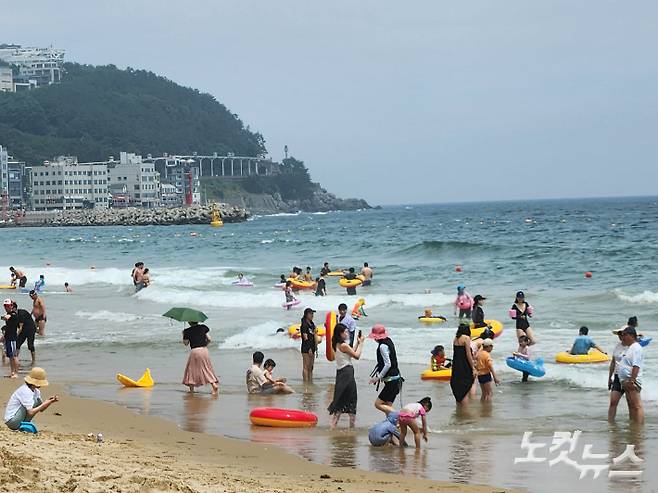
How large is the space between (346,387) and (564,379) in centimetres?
473

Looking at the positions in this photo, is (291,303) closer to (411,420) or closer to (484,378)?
(484,378)

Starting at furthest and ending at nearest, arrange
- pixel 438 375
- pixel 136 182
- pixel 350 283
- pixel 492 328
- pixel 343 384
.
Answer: pixel 136 182 → pixel 350 283 → pixel 492 328 → pixel 438 375 → pixel 343 384

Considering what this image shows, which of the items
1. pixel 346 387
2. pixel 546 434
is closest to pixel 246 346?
pixel 346 387

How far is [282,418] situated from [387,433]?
191 centimetres

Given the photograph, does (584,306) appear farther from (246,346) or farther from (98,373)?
(98,373)

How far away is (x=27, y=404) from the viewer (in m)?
11.2

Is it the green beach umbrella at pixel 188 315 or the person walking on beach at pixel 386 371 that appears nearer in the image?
the person walking on beach at pixel 386 371

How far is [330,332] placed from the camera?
13961 millimetres

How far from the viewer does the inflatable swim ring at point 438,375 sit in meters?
16.7

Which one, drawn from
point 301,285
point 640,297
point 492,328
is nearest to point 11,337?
point 492,328

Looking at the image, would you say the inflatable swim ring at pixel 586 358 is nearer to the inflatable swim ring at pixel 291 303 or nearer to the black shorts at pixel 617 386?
the black shorts at pixel 617 386

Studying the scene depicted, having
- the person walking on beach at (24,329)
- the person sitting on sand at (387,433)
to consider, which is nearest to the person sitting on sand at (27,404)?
the person sitting on sand at (387,433)

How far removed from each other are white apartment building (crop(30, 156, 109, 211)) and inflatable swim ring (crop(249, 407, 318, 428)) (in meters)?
151

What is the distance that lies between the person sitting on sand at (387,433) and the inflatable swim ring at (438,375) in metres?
4.95
